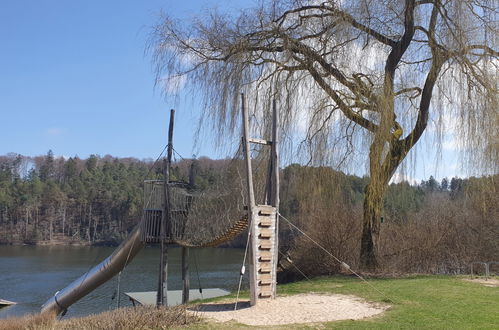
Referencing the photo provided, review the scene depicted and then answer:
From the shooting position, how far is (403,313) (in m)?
7.29

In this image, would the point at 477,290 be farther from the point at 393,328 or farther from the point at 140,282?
the point at 140,282

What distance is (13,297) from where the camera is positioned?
68.7 ft

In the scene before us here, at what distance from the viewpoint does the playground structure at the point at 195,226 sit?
336 inches

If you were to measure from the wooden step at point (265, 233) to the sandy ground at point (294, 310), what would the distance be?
1049mm

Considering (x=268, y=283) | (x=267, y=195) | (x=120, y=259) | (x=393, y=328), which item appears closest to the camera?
(x=393, y=328)

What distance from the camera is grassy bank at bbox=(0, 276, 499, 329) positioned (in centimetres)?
653

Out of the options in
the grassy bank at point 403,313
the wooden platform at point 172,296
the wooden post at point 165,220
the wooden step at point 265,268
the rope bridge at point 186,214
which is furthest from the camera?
the wooden platform at point 172,296

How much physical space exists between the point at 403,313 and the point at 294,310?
156 centimetres

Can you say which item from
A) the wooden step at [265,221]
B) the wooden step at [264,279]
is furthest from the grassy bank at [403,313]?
the wooden step at [265,221]

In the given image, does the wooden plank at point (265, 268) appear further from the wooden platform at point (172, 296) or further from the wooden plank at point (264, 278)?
the wooden platform at point (172, 296)

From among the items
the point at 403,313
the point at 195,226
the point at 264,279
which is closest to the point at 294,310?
the point at 264,279

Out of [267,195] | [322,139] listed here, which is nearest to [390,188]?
[322,139]

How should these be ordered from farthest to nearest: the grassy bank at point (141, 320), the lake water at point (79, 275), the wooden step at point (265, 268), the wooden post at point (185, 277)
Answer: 1. the lake water at point (79, 275)
2. the wooden post at point (185, 277)
3. the wooden step at point (265, 268)
4. the grassy bank at point (141, 320)

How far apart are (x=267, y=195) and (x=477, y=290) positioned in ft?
13.6
